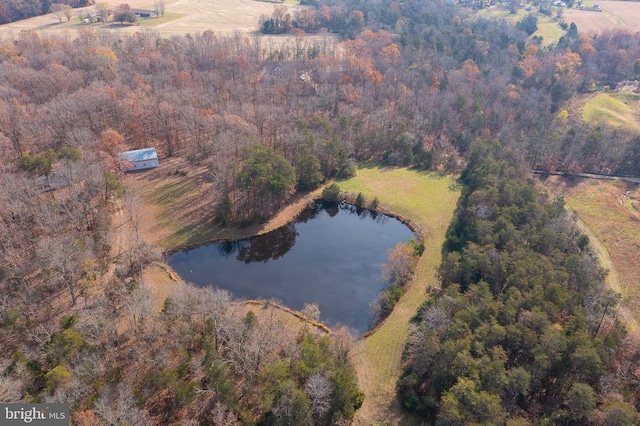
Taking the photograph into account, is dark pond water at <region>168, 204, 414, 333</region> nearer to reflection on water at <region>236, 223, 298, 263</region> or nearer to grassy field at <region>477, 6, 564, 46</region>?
reflection on water at <region>236, 223, 298, 263</region>

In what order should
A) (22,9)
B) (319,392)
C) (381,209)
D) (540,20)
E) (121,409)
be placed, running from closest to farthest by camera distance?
(121,409), (319,392), (381,209), (22,9), (540,20)

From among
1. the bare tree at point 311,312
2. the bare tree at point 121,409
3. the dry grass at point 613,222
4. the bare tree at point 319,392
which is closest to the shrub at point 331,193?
the bare tree at point 311,312

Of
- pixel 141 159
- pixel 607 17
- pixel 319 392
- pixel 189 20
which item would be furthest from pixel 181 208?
pixel 607 17

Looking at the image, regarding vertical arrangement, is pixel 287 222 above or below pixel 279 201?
below

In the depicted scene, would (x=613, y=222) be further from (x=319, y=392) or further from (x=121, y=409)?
(x=121, y=409)

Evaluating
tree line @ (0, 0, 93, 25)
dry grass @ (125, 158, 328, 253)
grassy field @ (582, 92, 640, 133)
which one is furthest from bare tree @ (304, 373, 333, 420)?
tree line @ (0, 0, 93, 25)

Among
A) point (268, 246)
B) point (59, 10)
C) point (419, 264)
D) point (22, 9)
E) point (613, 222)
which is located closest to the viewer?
point (419, 264)

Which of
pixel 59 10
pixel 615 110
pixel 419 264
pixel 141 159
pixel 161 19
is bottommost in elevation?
pixel 419 264

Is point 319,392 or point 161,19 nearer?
point 319,392

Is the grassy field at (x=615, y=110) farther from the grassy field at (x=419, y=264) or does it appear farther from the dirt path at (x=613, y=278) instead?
the grassy field at (x=419, y=264)
